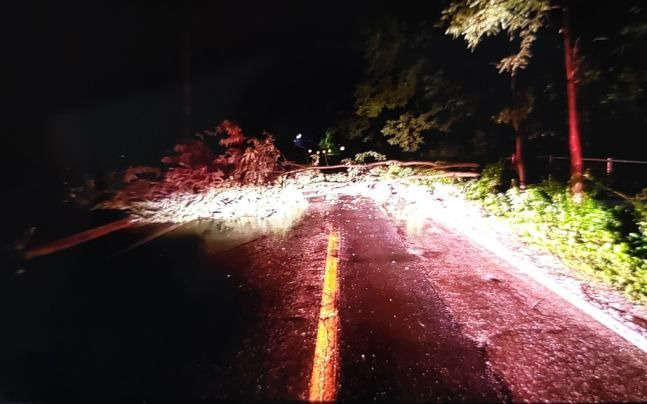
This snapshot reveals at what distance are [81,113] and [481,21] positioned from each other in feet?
32.0

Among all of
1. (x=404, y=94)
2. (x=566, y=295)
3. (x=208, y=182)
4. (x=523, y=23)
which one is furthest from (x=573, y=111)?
(x=208, y=182)

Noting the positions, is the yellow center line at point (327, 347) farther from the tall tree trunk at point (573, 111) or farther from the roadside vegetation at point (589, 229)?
the tall tree trunk at point (573, 111)

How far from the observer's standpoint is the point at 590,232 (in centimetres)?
522

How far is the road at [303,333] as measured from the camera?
2.81 meters

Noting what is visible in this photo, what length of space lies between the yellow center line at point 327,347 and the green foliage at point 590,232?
339 cm

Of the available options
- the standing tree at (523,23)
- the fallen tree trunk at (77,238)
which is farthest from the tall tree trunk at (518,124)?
the fallen tree trunk at (77,238)

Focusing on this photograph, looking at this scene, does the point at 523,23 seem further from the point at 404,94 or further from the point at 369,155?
the point at 369,155

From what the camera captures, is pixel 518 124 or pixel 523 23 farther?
pixel 518 124

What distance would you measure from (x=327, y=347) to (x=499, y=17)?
6795mm

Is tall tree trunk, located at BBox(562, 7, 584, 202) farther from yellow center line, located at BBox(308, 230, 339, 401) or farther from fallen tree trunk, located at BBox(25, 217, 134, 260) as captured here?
fallen tree trunk, located at BBox(25, 217, 134, 260)

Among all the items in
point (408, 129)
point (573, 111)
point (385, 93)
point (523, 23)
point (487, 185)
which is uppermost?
point (385, 93)

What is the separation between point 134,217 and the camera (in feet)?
32.0

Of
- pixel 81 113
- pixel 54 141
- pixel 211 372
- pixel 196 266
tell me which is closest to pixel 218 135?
pixel 81 113

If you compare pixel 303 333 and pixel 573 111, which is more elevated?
pixel 573 111
